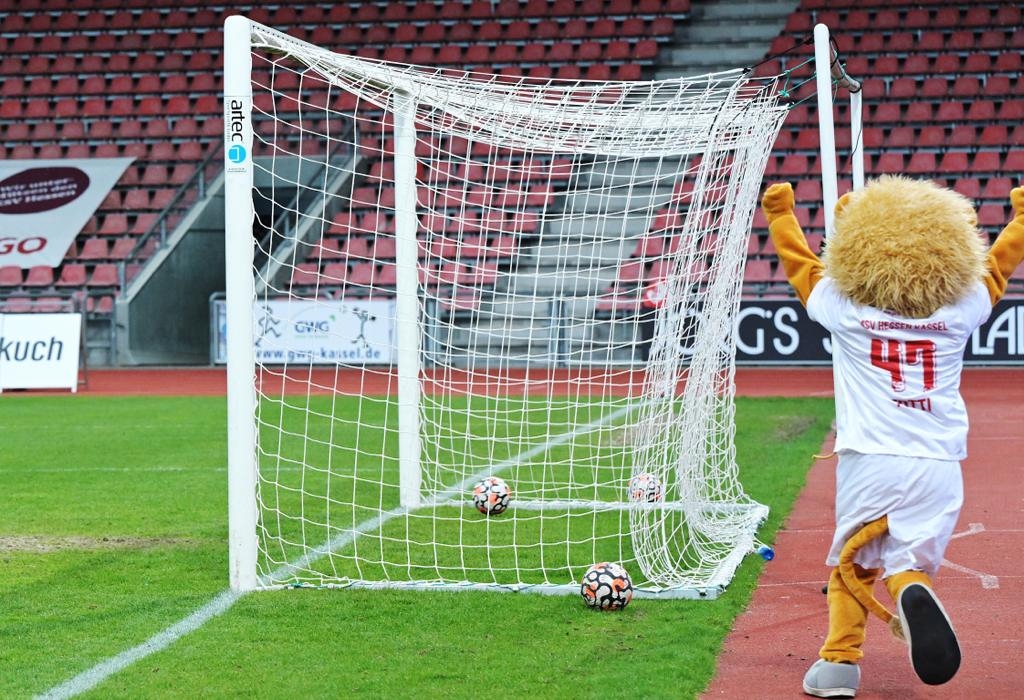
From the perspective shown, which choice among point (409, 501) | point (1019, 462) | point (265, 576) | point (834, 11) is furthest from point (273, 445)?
point (834, 11)

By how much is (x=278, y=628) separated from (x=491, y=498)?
280 cm

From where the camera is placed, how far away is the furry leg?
4270mm

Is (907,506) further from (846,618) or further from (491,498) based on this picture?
(491,498)

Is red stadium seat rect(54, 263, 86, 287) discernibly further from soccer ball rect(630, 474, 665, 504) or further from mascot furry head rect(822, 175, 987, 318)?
mascot furry head rect(822, 175, 987, 318)

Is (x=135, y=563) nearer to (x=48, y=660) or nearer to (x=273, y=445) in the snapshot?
(x=48, y=660)

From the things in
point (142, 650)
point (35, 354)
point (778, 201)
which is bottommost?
point (142, 650)

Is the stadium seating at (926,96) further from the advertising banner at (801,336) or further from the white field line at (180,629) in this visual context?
the white field line at (180,629)

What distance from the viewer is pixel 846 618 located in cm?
427

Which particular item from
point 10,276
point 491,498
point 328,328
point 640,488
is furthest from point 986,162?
point 640,488

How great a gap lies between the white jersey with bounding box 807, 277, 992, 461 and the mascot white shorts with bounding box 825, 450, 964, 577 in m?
0.05

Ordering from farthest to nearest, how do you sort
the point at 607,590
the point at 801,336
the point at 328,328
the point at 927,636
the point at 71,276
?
the point at 71,276 < the point at 328,328 < the point at 801,336 < the point at 607,590 < the point at 927,636

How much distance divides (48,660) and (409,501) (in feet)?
12.3

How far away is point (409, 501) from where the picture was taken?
8.38 m

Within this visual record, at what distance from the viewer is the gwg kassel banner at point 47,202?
2427 centimetres
